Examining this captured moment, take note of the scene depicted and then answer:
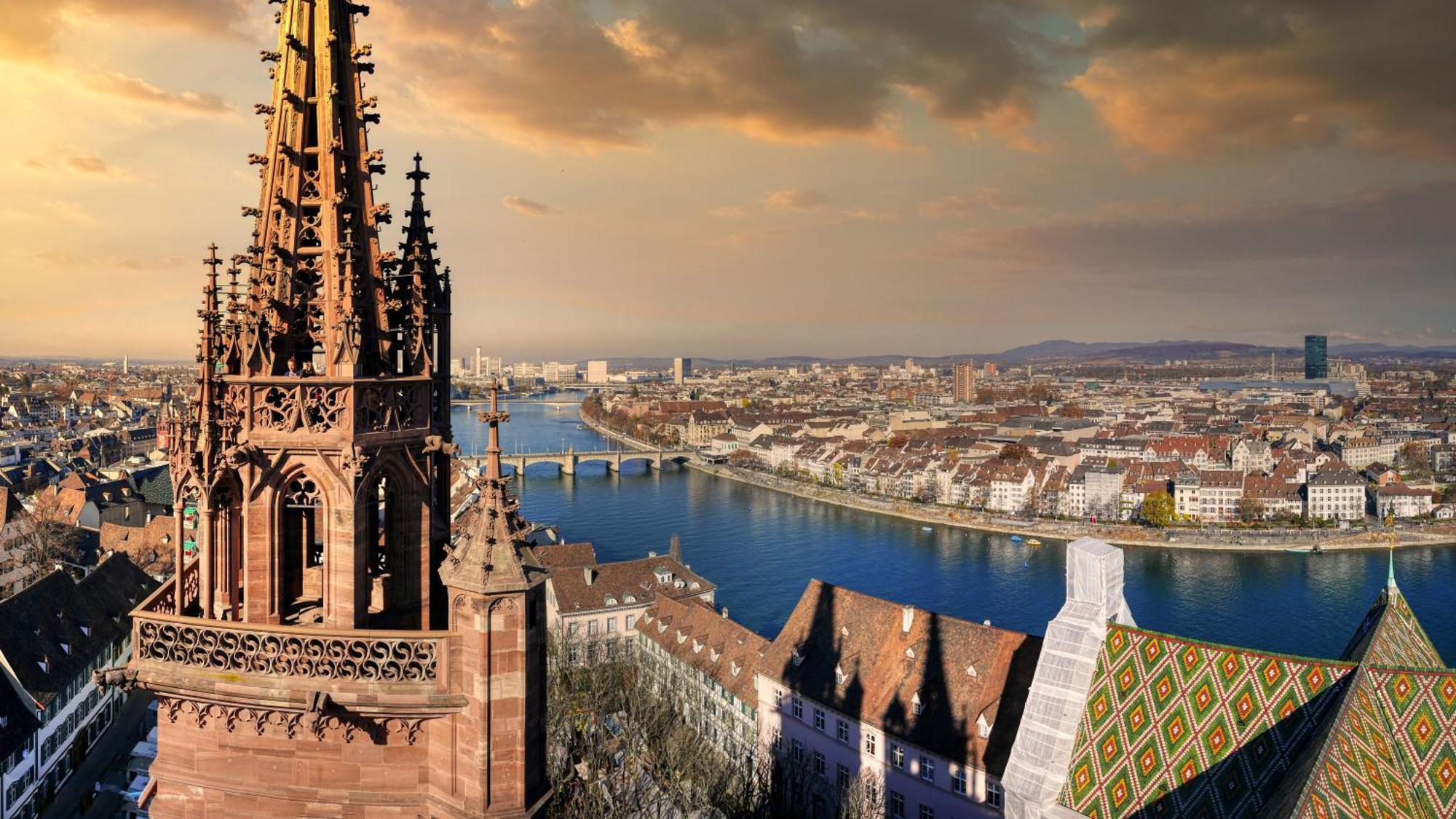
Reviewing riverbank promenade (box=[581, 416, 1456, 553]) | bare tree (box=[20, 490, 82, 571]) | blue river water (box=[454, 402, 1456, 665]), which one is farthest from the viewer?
riverbank promenade (box=[581, 416, 1456, 553])

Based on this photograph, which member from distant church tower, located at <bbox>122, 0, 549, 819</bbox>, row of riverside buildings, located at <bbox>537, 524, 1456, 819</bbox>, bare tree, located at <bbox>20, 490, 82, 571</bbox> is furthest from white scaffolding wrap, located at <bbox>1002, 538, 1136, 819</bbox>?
bare tree, located at <bbox>20, 490, 82, 571</bbox>

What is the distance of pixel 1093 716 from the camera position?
13.2 m

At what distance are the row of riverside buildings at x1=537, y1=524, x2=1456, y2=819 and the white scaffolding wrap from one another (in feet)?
0.07

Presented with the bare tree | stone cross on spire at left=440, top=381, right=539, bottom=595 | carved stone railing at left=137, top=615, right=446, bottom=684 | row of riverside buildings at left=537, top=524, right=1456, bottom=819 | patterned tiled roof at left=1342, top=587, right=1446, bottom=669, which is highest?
stone cross on spire at left=440, top=381, right=539, bottom=595

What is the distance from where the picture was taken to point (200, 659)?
669 cm

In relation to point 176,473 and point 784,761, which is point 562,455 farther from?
point 176,473

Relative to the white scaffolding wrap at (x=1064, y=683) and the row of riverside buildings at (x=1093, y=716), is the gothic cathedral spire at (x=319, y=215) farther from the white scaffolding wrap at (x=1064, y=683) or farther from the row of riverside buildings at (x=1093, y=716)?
the white scaffolding wrap at (x=1064, y=683)

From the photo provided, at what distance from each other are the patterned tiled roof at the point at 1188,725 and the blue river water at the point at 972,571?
2649 centimetres

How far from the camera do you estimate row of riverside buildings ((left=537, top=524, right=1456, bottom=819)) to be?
10.6m

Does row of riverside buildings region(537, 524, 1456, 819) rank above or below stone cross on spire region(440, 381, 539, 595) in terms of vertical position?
below

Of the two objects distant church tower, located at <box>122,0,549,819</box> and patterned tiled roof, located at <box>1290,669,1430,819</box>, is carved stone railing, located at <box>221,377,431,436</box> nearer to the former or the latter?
distant church tower, located at <box>122,0,549,819</box>

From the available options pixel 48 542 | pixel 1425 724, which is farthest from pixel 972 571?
pixel 1425 724

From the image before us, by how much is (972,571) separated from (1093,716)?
44.7m

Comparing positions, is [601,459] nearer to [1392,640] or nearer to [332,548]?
[1392,640]
